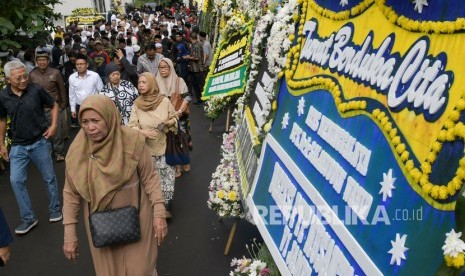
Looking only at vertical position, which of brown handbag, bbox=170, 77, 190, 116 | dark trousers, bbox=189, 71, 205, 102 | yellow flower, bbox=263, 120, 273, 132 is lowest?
dark trousers, bbox=189, 71, 205, 102

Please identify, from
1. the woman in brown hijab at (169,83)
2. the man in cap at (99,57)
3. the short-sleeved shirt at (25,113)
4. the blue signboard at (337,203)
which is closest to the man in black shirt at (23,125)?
the short-sleeved shirt at (25,113)

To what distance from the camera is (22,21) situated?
25.1ft

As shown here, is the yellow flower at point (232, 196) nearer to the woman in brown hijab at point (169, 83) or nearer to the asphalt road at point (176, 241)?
the asphalt road at point (176, 241)

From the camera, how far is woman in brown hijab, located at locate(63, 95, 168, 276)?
10.2ft

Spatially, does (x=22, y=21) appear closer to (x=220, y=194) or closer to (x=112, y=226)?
(x=220, y=194)

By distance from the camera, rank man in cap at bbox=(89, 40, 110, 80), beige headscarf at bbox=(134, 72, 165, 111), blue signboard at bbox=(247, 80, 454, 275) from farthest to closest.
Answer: man in cap at bbox=(89, 40, 110, 80) → beige headscarf at bbox=(134, 72, 165, 111) → blue signboard at bbox=(247, 80, 454, 275)

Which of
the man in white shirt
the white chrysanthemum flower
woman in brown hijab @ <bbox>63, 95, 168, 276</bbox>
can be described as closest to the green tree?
the man in white shirt

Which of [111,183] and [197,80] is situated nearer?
[111,183]

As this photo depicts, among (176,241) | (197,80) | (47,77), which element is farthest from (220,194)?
(197,80)

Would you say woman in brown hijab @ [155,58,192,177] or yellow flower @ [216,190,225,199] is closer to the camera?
yellow flower @ [216,190,225,199]

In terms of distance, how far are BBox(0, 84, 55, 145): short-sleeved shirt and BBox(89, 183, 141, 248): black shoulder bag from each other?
232 centimetres

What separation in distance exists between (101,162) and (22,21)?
570cm

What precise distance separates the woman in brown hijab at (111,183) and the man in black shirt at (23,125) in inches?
83.4

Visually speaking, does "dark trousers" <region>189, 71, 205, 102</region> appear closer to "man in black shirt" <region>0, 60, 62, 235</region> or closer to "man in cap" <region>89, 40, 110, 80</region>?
"man in cap" <region>89, 40, 110, 80</region>
